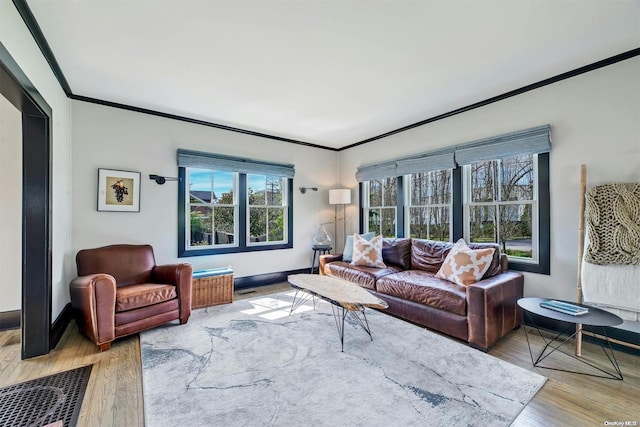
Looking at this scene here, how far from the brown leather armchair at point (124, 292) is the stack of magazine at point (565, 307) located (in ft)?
11.1

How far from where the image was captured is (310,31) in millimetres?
2074

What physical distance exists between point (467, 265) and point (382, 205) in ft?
7.03

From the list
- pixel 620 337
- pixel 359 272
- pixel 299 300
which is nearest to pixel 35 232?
pixel 299 300

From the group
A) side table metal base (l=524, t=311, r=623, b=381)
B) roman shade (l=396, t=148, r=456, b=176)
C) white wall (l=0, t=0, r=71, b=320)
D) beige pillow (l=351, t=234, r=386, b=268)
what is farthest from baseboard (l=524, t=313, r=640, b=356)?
white wall (l=0, t=0, r=71, b=320)

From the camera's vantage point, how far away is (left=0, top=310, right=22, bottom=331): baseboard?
2855mm

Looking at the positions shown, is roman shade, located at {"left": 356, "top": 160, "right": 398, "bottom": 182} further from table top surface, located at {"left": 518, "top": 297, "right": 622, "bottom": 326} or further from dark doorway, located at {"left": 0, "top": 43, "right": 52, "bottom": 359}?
dark doorway, located at {"left": 0, "top": 43, "right": 52, "bottom": 359}

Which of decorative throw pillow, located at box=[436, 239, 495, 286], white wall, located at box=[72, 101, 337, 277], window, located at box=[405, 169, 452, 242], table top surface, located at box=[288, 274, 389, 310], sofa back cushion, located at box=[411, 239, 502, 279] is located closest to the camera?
table top surface, located at box=[288, 274, 389, 310]

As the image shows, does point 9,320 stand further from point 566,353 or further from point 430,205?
point 566,353

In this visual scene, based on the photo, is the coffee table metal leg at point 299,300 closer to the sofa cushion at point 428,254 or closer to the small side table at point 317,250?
the small side table at point 317,250

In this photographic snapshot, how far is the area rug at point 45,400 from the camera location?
161 centimetres

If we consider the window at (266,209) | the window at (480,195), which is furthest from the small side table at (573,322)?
the window at (266,209)

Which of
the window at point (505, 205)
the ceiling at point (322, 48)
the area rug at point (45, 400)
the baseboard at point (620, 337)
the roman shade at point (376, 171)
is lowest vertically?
the area rug at point (45, 400)

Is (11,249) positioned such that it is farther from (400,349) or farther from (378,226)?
(378,226)

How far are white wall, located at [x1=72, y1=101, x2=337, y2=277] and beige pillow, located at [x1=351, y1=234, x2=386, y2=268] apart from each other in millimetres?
1407
